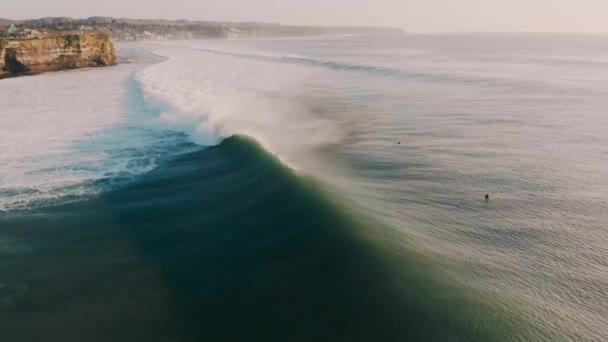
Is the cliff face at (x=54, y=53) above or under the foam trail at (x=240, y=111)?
above

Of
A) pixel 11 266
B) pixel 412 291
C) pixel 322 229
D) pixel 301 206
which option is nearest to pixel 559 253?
pixel 412 291

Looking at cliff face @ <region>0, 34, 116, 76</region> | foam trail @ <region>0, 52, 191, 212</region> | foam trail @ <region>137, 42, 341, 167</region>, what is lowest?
foam trail @ <region>0, 52, 191, 212</region>

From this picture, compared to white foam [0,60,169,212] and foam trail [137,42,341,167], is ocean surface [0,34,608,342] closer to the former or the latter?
white foam [0,60,169,212]

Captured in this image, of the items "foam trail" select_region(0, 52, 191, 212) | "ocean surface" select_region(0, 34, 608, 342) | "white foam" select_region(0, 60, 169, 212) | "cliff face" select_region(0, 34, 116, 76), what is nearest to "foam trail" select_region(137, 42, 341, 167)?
"ocean surface" select_region(0, 34, 608, 342)

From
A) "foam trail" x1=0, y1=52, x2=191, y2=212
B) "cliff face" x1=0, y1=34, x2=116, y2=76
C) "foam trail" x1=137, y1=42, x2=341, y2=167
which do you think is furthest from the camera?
"cliff face" x1=0, y1=34, x2=116, y2=76

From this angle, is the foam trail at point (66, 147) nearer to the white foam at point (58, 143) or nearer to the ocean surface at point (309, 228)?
the white foam at point (58, 143)

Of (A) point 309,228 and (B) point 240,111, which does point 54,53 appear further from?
(A) point 309,228

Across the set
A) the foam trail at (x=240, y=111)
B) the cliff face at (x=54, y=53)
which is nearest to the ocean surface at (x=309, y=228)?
the foam trail at (x=240, y=111)
